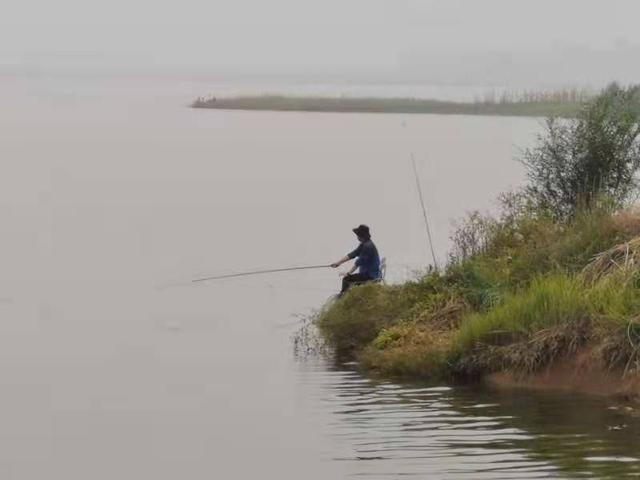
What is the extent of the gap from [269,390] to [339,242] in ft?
79.5

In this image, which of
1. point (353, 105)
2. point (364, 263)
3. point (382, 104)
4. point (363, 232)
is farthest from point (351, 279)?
point (353, 105)

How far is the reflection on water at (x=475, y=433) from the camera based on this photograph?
1430 cm

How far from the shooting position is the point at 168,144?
3627 inches

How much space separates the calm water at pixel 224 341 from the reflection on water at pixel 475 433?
1.4 inches

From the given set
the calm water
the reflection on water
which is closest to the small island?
the calm water

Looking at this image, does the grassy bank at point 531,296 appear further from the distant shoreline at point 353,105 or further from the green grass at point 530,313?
the distant shoreline at point 353,105

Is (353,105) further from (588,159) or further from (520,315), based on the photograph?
(520,315)

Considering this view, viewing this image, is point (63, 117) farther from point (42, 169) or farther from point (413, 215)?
point (413, 215)

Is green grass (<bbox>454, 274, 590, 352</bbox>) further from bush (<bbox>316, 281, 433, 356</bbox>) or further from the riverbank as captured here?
bush (<bbox>316, 281, 433, 356</bbox>)

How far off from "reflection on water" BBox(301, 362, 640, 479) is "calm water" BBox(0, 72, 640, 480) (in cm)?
4

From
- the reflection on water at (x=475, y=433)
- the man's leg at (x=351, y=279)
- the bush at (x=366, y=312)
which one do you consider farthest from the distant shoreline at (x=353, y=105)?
the reflection on water at (x=475, y=433)

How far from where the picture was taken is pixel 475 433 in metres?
15.9

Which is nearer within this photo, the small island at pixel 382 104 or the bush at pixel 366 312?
the bush at pixel 366 312

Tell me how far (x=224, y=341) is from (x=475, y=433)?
10.6m
